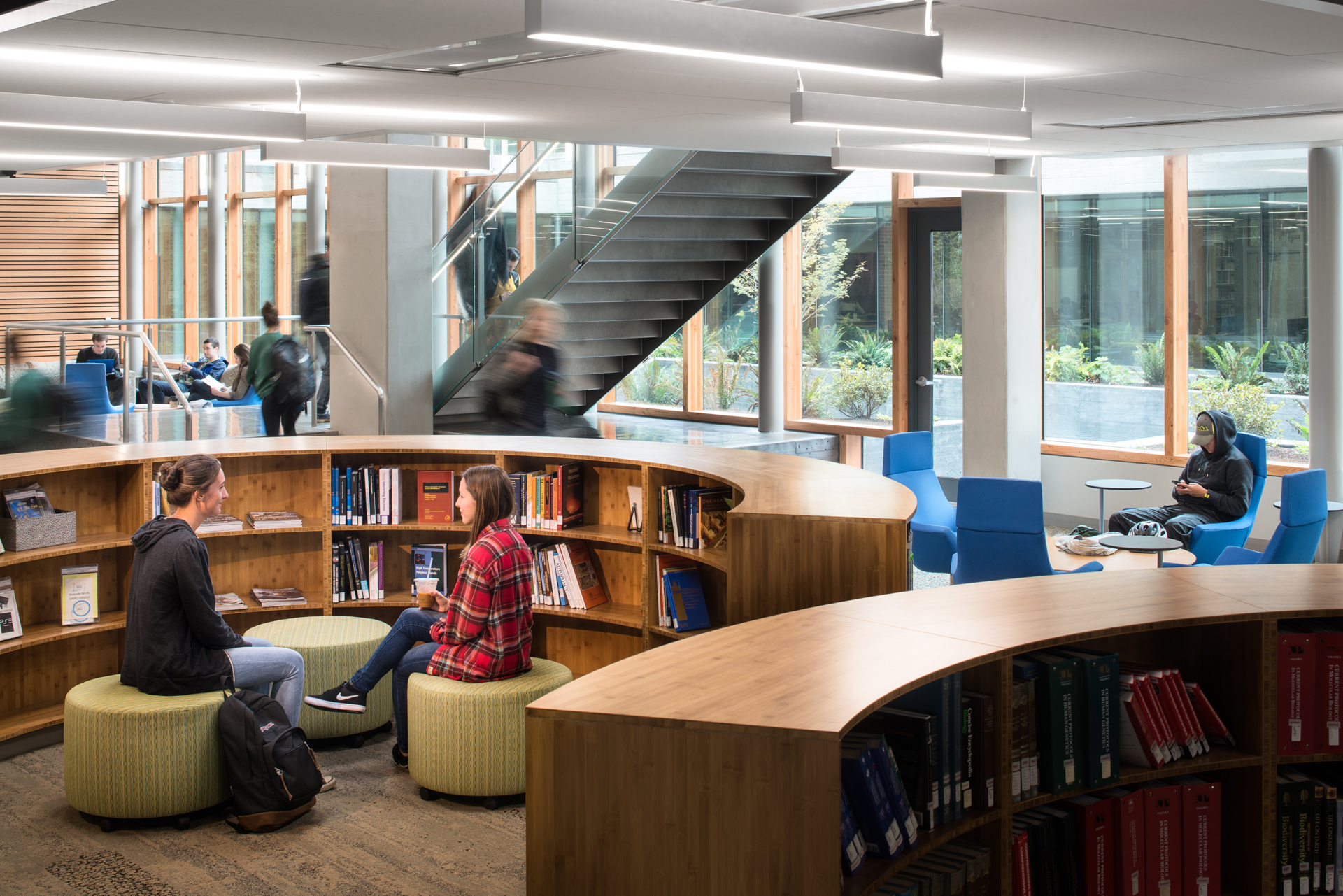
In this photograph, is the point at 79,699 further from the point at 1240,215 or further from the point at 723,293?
the point at 723,293

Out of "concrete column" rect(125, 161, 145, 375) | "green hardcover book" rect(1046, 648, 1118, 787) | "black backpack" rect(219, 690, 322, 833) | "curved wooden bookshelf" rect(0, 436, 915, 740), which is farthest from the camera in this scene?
"concrete column" rect(125, 161, 145, 375)

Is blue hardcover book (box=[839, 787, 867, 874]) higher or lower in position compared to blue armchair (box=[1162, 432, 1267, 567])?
lower

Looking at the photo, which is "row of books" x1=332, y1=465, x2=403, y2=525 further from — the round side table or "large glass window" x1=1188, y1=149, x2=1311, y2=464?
"large glass window" x1=1188, y1=149, x2=1311, y2=464

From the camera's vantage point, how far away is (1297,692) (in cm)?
335

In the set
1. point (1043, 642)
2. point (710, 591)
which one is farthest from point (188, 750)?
point (1043, 642)

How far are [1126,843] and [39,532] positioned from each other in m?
4.67

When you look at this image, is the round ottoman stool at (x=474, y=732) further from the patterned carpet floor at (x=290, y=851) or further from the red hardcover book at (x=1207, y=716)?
the red hardcover book at (x=1207, y=716)

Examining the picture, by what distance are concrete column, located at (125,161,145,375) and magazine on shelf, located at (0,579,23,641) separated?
1673 cm

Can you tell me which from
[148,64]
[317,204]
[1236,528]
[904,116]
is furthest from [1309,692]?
[317,204]

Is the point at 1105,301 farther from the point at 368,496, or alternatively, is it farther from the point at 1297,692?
the point at 1297,692

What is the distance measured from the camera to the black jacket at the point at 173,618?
4.54m

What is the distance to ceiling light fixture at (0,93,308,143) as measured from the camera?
5199mm

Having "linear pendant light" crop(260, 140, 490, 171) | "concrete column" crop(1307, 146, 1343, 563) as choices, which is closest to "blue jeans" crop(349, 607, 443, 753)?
"linear pendant light" crop(260, 140, 490, 171)

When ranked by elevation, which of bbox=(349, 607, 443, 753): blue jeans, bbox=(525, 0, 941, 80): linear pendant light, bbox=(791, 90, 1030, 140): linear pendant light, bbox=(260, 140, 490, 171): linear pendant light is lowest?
bbox=(349, 607, 443, 753): blue jeans
